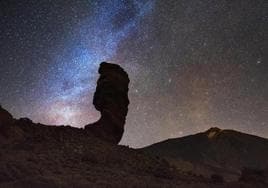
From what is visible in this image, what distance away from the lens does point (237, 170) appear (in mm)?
84250

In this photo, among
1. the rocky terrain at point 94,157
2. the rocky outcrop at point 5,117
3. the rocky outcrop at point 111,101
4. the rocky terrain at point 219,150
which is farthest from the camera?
the rocky terrain at point 219,150

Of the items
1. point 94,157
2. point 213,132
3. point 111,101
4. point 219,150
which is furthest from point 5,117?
point 213,132

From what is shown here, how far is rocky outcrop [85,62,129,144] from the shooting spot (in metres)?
38.1

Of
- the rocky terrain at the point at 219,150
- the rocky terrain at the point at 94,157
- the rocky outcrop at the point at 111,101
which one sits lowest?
the rocky terrain at the point at 94,157

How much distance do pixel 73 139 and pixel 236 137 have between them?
284 ft

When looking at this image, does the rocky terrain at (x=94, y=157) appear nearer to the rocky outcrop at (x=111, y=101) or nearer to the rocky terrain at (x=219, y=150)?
the rocky outcrop at (x=111, y=101)

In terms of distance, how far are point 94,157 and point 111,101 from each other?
41.1 ft

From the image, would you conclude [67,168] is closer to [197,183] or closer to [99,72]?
[197,183]

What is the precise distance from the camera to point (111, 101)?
39469 mm

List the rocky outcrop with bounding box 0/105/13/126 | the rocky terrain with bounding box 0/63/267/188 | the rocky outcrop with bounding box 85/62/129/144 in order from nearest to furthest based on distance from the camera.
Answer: the rocky terrain with bounding box 0/63/267/188 < the rocky outcrop with bounding box 0/105/13/126 < the rocky outcrop with bounding box 85/62/129/144

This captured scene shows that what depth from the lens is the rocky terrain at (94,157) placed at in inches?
837

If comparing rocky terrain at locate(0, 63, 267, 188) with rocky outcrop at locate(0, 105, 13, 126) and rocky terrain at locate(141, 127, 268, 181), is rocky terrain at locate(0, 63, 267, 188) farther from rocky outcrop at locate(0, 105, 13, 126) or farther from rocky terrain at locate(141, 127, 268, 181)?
rocky terrain at locate(141, 127, 268, 181)

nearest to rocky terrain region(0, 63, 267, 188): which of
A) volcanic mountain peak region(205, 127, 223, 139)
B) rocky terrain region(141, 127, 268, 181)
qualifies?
rocky terrain region(141, 127, 268, 181)

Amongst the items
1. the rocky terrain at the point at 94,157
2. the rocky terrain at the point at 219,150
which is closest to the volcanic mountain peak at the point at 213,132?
the rocky terrain at the point at 219,150
